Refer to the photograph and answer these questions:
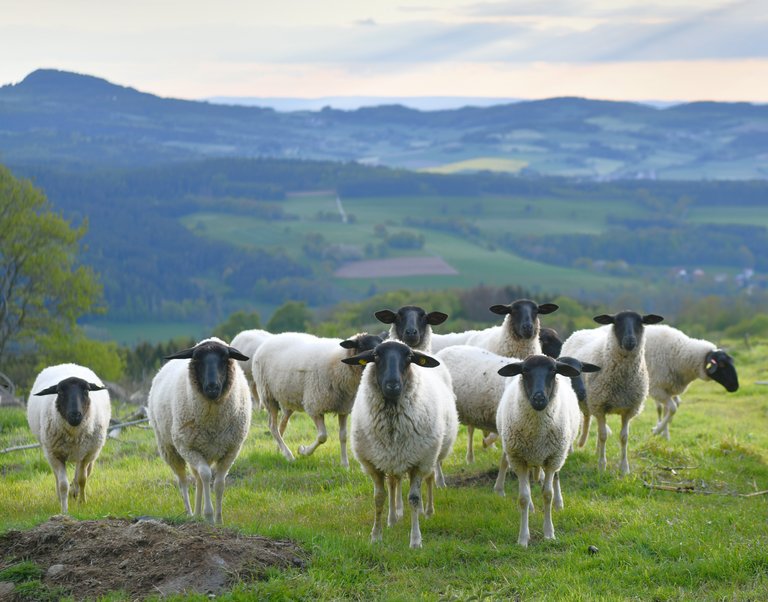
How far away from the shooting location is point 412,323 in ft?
41.1

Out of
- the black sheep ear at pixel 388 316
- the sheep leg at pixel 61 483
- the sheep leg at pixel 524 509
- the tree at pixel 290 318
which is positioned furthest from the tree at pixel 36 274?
the sheep leg at pixel 524 509

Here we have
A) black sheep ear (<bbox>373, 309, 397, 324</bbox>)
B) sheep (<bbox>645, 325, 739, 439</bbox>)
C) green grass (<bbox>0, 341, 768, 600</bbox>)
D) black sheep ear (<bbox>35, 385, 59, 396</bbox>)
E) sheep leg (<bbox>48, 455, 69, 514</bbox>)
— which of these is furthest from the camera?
Result: sheep (<bbox>645, 325, 739, 439</bbox>)

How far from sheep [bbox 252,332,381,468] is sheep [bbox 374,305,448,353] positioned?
392 millimetres

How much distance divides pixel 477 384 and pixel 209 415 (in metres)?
3.51

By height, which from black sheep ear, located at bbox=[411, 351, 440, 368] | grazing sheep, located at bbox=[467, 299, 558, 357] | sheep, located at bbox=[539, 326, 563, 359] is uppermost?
black sheep ear, located at bbox=[411, 351, 440, 368]

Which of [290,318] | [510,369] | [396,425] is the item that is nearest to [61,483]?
[396,425]

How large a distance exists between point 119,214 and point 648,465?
149m

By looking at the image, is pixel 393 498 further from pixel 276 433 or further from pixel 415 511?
pixel 276 433

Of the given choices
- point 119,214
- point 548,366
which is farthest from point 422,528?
point 119,214

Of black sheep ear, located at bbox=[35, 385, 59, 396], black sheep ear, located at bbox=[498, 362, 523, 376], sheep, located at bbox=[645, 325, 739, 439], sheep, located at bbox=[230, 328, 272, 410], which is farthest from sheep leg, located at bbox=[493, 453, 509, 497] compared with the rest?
sheep, located at bbox=[230, 328, 272, 410]

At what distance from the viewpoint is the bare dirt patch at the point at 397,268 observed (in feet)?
401

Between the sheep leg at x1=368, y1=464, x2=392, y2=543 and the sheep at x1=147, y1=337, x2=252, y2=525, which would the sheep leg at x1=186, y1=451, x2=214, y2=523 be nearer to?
the sheep at x1=147, y1=337, x2=252, y2=525

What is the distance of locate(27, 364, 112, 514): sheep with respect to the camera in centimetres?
1104

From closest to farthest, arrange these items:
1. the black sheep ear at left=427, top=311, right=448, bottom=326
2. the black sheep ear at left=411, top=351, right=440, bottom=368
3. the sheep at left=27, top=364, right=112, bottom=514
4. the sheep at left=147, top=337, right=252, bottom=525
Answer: the black sheep ear at left=411, top=351, right=440, bottom=368, the sheep at left=147, top=337, right=252, bottom=525, the sheep at left=27, top=364, right=112, bottom=514, the black sheep ear at left=427, top=311, right=448, bottom=326
